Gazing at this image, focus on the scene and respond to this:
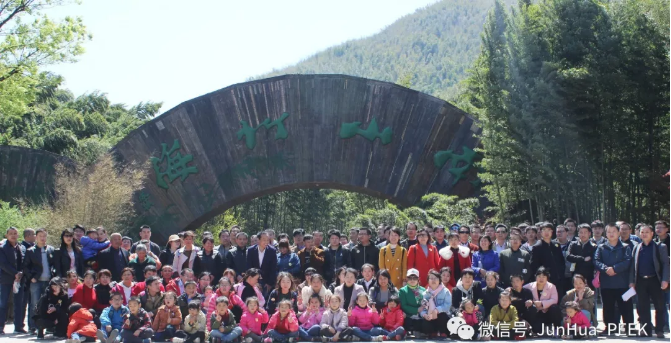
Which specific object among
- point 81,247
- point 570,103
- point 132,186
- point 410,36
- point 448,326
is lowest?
point 448,326

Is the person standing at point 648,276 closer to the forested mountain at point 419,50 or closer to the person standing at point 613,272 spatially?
the person standing at point 613,272

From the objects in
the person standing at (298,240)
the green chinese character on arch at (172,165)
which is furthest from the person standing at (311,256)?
the green chinese character on arch at (172,165)

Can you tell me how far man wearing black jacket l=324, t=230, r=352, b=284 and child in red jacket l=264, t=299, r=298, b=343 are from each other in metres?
1.69

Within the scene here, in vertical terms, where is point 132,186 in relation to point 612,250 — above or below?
above

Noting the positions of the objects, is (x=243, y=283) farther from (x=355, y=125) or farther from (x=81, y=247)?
(x=355, y=125)

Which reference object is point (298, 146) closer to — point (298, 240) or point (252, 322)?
point (298, 240)

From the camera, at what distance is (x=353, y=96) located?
16391 millimetres

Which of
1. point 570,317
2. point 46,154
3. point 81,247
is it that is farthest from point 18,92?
point 570,317

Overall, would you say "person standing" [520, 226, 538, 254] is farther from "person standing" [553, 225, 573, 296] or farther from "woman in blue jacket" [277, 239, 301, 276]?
"woman in blue jacket" [277, 239, 301, 276]

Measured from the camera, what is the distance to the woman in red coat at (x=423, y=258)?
9.38 meters

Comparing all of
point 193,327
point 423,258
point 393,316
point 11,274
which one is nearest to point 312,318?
point 393,316

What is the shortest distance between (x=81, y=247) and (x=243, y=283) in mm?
2257

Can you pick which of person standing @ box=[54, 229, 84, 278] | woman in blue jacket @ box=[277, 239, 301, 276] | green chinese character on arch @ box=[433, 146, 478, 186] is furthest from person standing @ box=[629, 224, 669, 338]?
green chinese character on arch @ box=[433, 146, 478, 186]

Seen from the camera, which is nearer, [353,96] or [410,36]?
[353,96]
